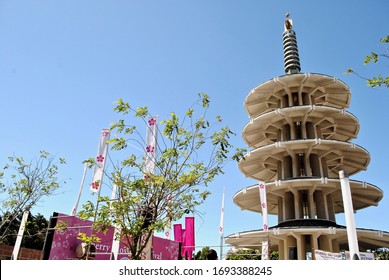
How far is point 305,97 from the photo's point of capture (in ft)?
101

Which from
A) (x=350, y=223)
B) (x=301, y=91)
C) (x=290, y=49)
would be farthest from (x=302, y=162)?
(x=350, y=223)

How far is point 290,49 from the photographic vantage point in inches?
1355

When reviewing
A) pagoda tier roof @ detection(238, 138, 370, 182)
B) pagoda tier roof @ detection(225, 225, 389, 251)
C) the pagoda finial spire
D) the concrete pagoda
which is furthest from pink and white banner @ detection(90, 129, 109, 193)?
the pagoda finial spire

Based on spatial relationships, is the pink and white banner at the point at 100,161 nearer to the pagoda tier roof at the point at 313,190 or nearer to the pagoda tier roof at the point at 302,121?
the pagoda tier roof at the point at 313,190

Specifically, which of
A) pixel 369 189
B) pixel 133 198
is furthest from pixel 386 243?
pixel 133 198

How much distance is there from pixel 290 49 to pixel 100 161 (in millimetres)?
26251

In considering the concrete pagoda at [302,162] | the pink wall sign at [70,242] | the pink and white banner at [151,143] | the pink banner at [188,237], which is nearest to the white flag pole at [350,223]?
the pink and white banner at [151,143]

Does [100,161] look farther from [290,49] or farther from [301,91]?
[290,49]

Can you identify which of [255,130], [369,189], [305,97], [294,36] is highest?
[294,36]

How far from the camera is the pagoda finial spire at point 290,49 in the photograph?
109ft

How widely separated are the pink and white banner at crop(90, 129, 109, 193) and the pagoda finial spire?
22996 mm

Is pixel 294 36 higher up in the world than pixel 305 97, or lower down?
higher up
